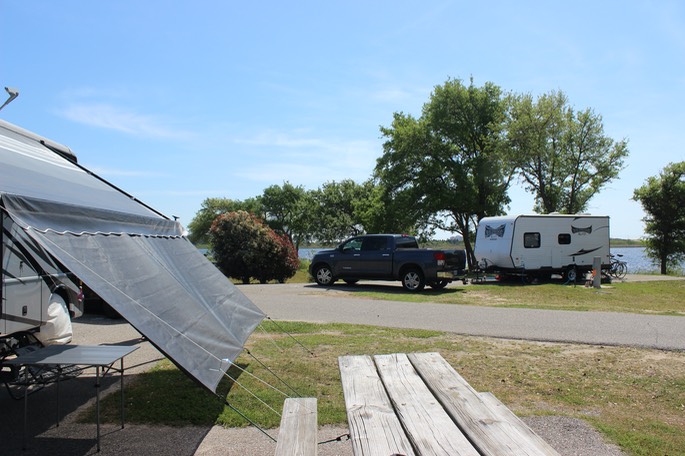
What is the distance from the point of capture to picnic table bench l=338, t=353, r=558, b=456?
2301mm

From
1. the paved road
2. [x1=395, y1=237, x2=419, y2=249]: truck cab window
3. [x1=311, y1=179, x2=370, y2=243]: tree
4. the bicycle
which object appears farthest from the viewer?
[x1=311, y1=179, x2=370, y2=243]: tree

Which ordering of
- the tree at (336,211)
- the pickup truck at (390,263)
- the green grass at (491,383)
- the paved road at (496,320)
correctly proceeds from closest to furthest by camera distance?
the green grass at (491,383) → the paved road at (496,320) → the pickup truck at (390,263) → the tree at (336,211)

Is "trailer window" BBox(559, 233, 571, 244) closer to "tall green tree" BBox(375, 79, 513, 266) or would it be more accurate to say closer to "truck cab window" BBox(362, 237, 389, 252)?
"truck cab window" BBox(362, 237, 389, 252)

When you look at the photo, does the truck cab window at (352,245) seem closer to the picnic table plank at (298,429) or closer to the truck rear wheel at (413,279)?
the truck rear wheel at (413,279)

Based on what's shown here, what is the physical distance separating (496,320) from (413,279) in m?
6.10

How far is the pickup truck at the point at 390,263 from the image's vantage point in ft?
52.9

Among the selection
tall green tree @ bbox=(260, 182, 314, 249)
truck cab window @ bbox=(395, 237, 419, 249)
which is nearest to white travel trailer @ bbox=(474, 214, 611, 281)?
truck cab window @ bbox=(395, 237, 419, 249)

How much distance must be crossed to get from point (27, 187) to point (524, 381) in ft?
17.5

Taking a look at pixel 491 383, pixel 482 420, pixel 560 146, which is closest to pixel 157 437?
pixel 482 420

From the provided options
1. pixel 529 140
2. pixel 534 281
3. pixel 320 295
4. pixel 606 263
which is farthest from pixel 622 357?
pixel 529 140

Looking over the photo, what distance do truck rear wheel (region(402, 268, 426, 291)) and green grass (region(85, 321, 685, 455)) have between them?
7.72 m

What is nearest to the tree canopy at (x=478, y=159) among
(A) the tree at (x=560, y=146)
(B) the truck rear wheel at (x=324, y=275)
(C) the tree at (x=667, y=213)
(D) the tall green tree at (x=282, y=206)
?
(A) the tree at (x=560, y=146)

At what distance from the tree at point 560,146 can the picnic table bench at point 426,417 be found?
29.9m

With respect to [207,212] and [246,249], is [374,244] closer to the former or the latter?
[246,249]
